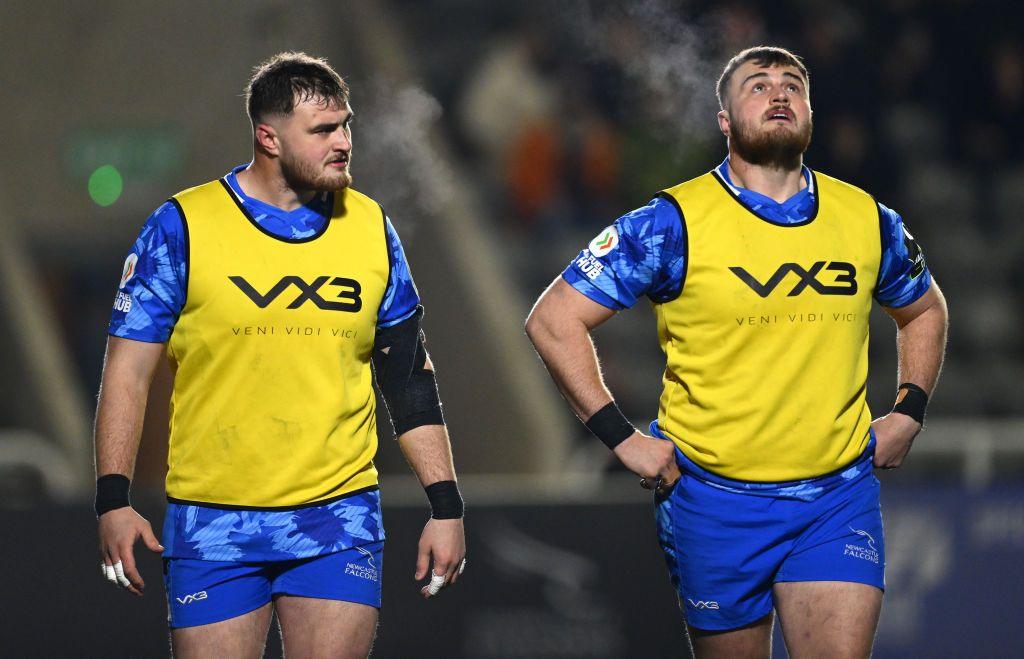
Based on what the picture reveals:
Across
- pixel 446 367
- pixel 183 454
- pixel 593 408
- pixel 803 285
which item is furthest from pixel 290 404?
pixel 446 367

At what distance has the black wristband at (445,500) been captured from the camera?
4.96m

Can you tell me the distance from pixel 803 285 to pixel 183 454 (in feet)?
6.21

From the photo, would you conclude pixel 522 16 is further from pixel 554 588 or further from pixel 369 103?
pixel 554 588

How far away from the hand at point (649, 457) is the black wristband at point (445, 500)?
0.54 metres

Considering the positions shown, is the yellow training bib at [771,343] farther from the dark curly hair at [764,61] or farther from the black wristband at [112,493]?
the black wristband at [112,493]

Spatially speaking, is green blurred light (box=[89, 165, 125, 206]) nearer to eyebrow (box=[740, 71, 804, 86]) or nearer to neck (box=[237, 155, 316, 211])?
neck (box=[237, 155, 316, 211])

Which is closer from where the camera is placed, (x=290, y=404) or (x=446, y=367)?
(x=290, y=404)

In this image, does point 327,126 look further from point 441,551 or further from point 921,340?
point 921,340

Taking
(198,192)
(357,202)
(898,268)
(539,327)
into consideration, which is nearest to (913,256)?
(898,268)

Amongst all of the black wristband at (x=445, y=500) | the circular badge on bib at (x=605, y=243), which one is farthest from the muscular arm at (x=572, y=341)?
the black wristband at (x=445, y=500)

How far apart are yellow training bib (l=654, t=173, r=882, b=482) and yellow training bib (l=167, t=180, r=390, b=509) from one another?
1046 mm

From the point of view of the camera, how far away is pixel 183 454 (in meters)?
4.82

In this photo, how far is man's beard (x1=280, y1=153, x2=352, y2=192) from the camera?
15.8ft

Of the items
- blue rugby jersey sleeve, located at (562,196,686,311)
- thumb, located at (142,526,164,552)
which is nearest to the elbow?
blue rugby jersey sleeve, located at (562,196,686,311)
